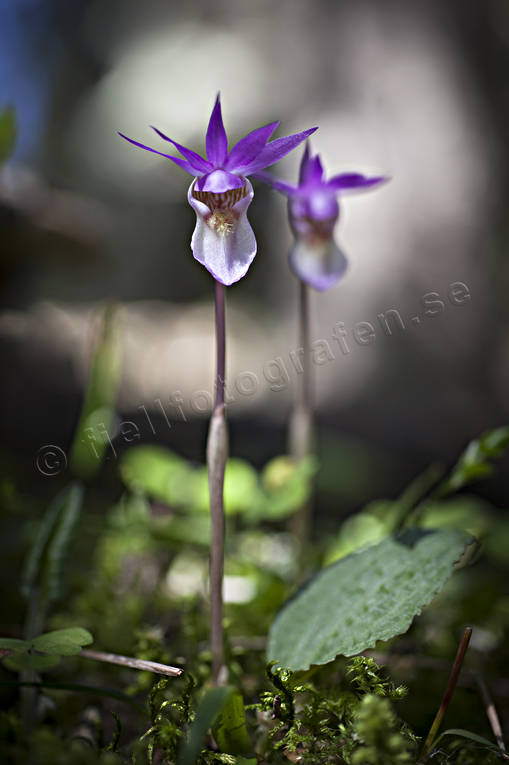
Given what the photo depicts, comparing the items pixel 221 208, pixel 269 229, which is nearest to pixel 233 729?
pixel 221 208

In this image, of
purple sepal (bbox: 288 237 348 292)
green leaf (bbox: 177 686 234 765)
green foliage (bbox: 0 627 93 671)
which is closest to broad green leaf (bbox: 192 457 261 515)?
purple sepal (bbox: 288 237 348 292)

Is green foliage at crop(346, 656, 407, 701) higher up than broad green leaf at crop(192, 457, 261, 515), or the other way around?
broad green leaf at crop(192, 457, 261, 515)

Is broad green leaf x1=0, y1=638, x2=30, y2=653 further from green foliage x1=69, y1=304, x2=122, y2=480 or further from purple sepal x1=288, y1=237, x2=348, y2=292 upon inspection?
purple sepal x1=288, y1=237, x2=348, y2=292

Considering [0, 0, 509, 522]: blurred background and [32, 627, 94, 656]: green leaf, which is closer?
[32, 627, 94, 656]: green leaf

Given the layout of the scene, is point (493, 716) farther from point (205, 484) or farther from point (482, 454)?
point (205, 484)

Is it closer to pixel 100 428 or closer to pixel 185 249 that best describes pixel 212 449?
pixel 100 428

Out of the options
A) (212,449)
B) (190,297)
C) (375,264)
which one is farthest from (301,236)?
(190,297)

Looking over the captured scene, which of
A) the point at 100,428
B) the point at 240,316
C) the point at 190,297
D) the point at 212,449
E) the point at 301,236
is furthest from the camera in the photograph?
the point at 190,297
